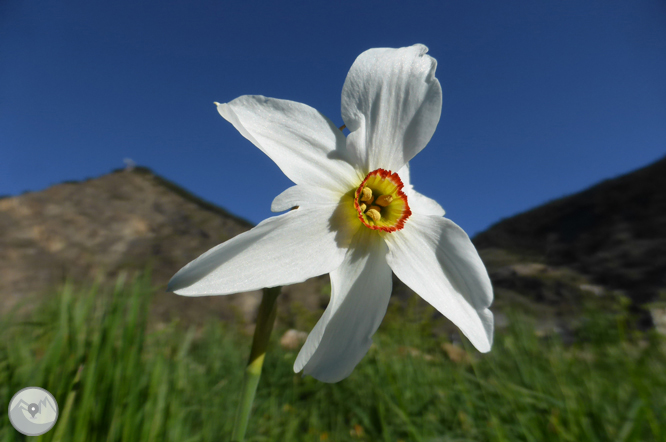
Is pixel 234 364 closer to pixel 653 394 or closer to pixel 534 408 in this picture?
pixel 534 408

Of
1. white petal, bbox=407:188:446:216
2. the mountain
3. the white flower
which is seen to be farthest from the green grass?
the mountain

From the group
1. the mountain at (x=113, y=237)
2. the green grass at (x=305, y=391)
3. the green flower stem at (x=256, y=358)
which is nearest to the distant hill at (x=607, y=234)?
the green grass at (x=305, y=391)

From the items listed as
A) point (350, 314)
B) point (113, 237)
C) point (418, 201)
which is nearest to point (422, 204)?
point (418, 201)

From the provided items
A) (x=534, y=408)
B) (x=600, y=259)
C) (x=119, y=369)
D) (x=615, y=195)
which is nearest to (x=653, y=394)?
(x=534, y=408)

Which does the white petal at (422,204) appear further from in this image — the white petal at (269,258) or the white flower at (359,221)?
the white petal at (269,258)

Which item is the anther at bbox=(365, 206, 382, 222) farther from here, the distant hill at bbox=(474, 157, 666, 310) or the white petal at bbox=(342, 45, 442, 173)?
the distant hill at bbox=(474, 157, 666, 310)

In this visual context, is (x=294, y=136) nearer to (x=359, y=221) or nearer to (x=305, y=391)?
(x=359, y=221)
